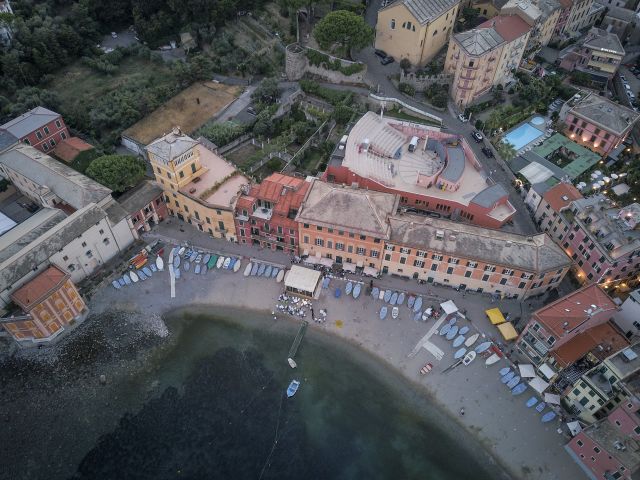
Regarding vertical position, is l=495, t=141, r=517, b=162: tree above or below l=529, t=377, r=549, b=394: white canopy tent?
above

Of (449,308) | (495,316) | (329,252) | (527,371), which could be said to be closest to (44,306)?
(329,252)

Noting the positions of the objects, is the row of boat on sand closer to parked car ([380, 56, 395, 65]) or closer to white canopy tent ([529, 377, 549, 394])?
white canopy tent ([529, 377, 549, 394])

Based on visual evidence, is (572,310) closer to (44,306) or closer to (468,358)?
(468,358)

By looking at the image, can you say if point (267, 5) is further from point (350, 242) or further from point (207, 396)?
point (207, 396)

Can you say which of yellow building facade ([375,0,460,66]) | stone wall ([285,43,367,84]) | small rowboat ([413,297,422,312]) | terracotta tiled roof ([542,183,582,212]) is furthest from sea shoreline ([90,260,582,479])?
yellow building facade ([375,0,460,66])

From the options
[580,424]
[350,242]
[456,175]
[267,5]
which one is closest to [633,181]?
[456,175]

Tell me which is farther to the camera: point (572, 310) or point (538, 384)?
point (538, 384)
